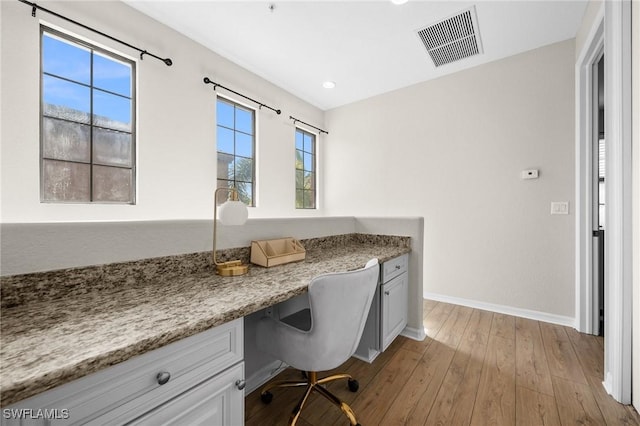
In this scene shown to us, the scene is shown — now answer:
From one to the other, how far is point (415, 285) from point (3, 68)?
3299 mm

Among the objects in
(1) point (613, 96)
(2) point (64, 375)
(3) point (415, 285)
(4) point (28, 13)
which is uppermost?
(4) point (28, 13)

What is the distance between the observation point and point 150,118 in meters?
2.42

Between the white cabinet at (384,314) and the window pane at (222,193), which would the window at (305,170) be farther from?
the white cabinet at (384,314)

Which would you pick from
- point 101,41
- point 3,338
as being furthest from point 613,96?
point 101,41

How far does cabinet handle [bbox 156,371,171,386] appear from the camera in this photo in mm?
710

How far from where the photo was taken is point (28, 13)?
1.85m

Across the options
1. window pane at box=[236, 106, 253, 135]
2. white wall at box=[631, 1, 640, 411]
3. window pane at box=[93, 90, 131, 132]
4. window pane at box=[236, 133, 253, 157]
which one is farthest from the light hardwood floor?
window pane at box=[236, 106, 253, 135]

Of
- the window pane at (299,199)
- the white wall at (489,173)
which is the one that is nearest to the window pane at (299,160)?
the window pane at (299,199)

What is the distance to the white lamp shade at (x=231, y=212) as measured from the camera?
130 centimetres

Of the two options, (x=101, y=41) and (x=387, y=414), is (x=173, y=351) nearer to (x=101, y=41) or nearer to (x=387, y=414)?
(x=387, y=414)

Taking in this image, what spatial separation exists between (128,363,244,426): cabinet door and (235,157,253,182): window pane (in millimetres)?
2723

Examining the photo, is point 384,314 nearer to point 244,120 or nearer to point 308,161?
point 244,120

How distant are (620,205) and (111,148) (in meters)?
3.60

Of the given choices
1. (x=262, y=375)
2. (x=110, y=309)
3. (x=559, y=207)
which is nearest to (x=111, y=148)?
(x=110, y=309)
